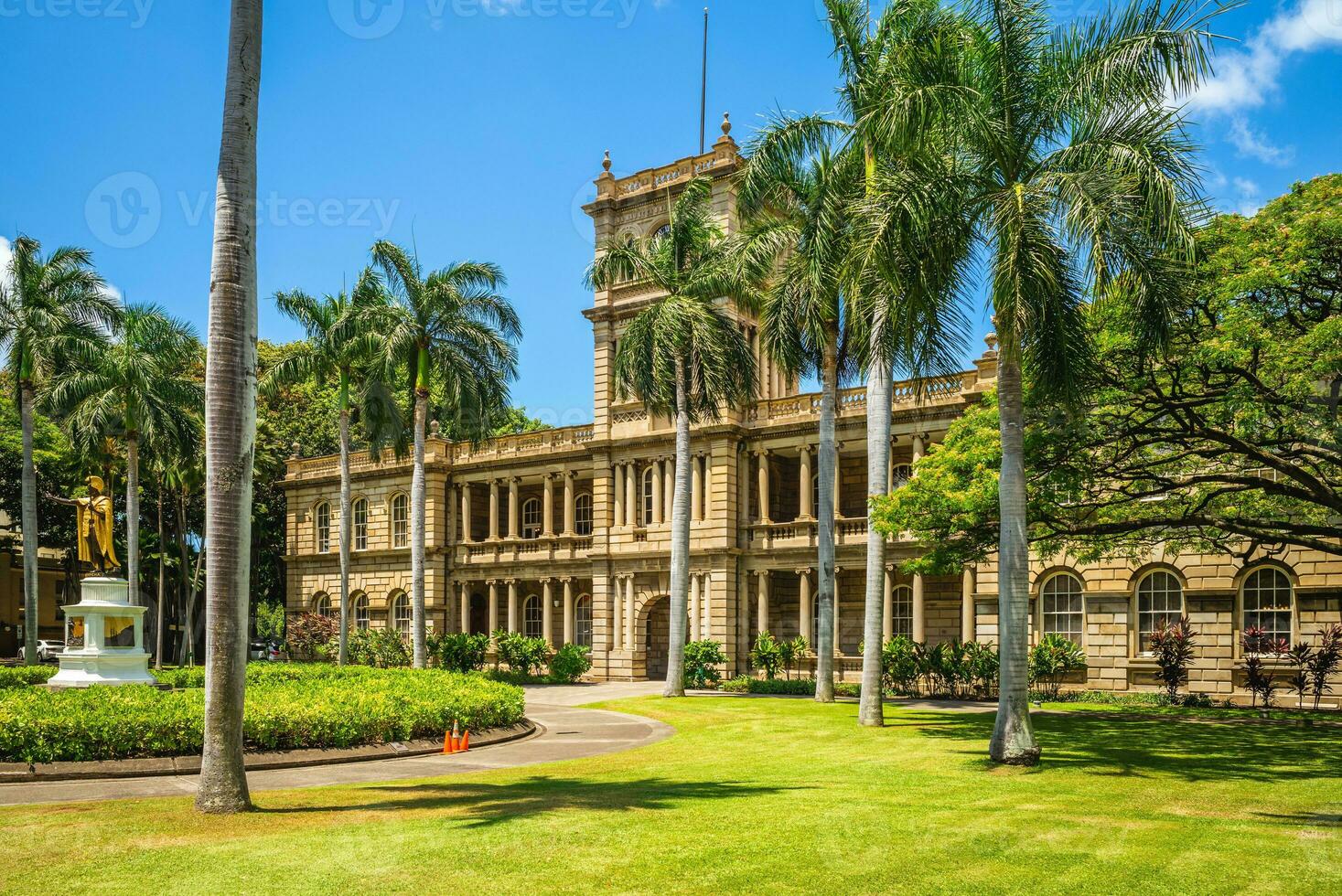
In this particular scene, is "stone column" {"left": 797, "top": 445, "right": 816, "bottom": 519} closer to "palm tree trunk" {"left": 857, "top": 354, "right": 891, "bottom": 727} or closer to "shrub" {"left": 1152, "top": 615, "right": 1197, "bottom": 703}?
"shrub" {"left": 1152, "top": 615, "right": 1197, "bottom": 703}

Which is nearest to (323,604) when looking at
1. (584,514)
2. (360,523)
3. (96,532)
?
(360,523)

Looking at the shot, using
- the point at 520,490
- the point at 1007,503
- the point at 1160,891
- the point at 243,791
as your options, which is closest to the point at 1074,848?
the point at 1160,891

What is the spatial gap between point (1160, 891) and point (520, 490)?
144ft

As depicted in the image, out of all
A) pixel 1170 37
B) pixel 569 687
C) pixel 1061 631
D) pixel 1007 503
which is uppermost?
pixel 1170 37

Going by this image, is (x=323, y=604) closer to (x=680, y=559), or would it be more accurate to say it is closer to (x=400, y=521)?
(x=400, y=521)

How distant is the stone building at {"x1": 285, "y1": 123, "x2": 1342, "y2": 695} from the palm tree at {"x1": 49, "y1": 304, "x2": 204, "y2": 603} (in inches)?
436

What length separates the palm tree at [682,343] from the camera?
101 ft

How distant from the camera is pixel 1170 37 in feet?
51.6

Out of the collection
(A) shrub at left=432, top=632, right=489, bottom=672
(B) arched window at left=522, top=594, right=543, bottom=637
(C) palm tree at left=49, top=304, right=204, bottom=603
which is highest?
(C) palm tree at left=49, top=304, right=204, bottom=603

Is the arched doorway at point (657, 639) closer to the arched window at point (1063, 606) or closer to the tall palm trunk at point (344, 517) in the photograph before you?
the tall palm trunk at point (344, 517)

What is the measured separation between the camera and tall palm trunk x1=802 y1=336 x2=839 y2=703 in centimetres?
2856

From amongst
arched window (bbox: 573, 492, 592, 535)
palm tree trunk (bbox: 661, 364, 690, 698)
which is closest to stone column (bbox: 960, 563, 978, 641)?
palm tree trunk (bbox: 661, 364, 690, 698)

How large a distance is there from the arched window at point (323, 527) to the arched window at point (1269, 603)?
134 feet

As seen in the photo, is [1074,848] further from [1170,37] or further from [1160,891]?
[1170,37]
